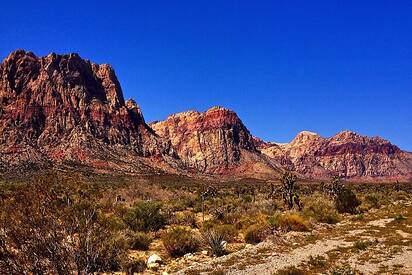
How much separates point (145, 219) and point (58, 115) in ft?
Answer: 484

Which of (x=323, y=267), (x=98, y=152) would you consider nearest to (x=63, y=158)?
(x=98, y=152)

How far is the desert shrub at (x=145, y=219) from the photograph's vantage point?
91.0 ft

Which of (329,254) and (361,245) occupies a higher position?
(361,245)

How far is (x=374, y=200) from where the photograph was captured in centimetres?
4766

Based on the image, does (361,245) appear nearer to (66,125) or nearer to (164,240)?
(164,240)

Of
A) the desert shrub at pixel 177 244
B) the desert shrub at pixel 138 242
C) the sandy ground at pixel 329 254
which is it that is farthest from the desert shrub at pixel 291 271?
the desert shrub at pixel 138 242

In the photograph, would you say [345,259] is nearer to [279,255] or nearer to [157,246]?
[279,255]

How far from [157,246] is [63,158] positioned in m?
118

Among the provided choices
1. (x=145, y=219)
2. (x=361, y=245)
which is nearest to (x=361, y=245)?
(x=361, y=245)

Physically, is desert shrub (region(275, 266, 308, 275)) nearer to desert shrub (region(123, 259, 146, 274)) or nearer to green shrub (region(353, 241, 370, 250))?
desert shrub (region(123, 259, 146, 274))

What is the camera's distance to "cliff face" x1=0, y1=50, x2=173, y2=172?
149 m

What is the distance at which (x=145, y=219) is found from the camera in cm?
2859

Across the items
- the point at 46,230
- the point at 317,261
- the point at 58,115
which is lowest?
the point at 317,261

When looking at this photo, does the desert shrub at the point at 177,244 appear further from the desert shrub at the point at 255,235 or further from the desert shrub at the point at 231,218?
the desert shrub at the point at 231,218
